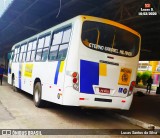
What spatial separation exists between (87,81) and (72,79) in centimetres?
48

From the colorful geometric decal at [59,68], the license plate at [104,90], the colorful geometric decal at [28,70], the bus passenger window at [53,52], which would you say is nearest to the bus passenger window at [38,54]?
the colorful geometric decal at [28,70]

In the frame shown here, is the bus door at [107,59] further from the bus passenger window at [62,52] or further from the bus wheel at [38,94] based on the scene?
the bus wheel at [38,94]

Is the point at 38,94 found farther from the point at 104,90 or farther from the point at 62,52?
the point at 104,90

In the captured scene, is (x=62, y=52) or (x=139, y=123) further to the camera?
(x=139, y=123)

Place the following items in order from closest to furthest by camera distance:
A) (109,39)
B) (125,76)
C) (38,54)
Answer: (109,39), (125,76), (38,54)

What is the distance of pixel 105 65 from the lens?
8.59 m

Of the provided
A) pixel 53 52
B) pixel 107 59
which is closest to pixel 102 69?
pixel 107 59

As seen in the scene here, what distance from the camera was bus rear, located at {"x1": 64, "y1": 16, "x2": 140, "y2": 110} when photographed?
27.0 feet

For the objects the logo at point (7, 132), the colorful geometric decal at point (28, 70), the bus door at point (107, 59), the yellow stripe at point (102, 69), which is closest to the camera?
the logo at point (7, 132)

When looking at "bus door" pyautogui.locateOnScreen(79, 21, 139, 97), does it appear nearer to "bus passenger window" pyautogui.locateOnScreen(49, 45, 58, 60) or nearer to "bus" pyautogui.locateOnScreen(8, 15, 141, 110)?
"bus" pyautogui.locateOnScreen(8, 15, 141, 110)

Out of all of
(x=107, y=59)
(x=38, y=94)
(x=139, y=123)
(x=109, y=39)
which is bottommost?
(x=139, y=123)

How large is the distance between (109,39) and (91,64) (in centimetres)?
108

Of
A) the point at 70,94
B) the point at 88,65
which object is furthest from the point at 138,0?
the point at 70,94

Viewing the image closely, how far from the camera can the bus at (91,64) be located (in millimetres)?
8180
